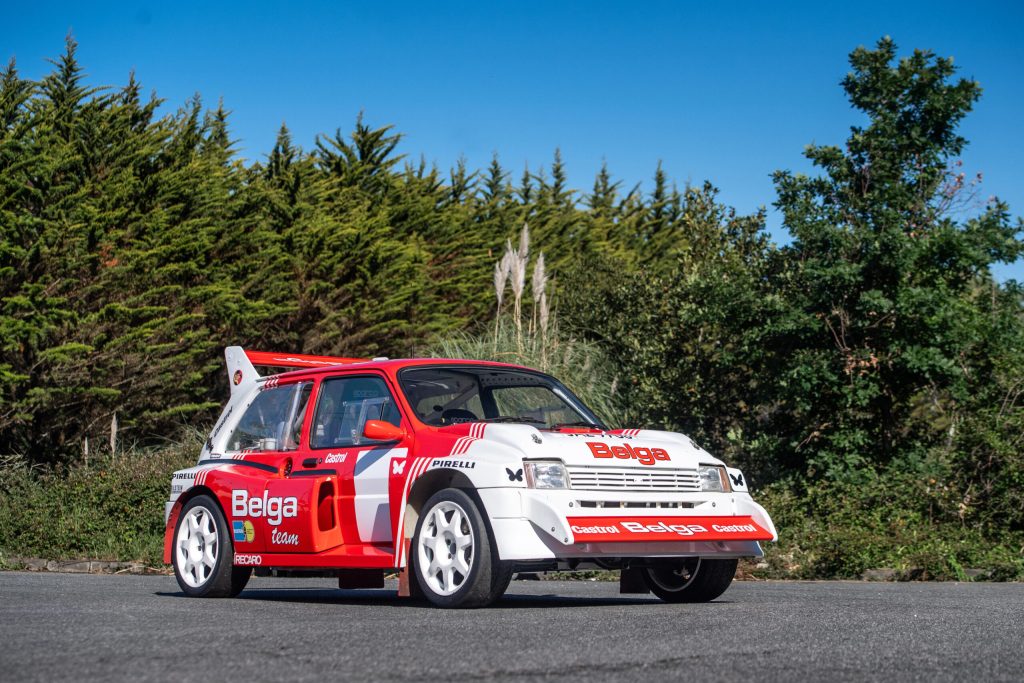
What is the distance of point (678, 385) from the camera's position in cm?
1922

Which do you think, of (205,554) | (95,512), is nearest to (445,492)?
(205,554)

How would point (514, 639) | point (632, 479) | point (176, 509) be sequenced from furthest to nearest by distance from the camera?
1. point (176, 509)
2. point (632, 479)
3. point (514, 639)

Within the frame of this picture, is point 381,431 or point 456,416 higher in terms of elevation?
point 456,416

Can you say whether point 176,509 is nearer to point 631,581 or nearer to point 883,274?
point 631,581

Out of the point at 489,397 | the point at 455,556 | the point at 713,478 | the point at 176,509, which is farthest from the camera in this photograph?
the point at 176,509

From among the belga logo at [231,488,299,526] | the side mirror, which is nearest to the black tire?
the side mirror

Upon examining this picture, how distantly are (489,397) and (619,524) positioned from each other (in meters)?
2.14

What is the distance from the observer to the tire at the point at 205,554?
32.4 ft

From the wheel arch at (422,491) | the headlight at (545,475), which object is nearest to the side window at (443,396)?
the wheel arch at (422,491)

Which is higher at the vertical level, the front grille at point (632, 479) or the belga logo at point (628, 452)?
the belga logo at point (628, 452)

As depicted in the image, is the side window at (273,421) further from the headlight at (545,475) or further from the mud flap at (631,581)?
the mud flap at (631,581)

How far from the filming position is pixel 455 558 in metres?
8.15

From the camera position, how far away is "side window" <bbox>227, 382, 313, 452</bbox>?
1002 centimetres

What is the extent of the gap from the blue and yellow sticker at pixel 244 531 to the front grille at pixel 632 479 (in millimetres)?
2857
